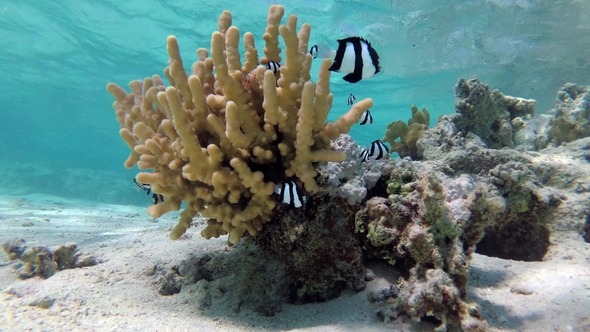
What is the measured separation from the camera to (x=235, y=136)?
2.50 m

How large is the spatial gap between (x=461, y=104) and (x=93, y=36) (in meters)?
25.7

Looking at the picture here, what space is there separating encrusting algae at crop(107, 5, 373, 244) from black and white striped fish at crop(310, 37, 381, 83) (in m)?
0.10

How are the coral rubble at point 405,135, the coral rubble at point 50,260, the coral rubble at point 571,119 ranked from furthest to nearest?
the coral rubble at point 571,119, the coral rubble at point 405,135, the coral rubble at point 50,260

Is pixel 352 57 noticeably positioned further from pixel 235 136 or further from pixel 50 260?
pixel 50 260

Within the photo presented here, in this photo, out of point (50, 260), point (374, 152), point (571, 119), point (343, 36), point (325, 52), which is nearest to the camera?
point (325, 52)

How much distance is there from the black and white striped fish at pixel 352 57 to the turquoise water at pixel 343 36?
1037 cm

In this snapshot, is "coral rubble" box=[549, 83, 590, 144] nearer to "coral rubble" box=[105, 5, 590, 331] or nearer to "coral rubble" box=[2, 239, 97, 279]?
"coral rubble" box=[105, 5, 590, 331]

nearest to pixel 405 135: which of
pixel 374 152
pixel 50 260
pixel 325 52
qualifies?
pixel 374 152

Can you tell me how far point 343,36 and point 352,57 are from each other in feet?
54.7

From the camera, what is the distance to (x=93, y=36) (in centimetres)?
2262

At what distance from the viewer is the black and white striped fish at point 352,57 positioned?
240cm

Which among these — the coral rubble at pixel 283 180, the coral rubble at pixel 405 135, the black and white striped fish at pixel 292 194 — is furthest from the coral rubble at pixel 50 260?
the coral rubble at pixel 405 135

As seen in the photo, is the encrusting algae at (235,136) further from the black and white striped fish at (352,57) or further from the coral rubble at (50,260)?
the coral rubble at (50,260)

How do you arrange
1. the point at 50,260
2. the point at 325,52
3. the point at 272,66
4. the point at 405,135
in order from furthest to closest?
the point at 405,135 → the point at 50,260 → the point at 272,66 → the point at 325,52
